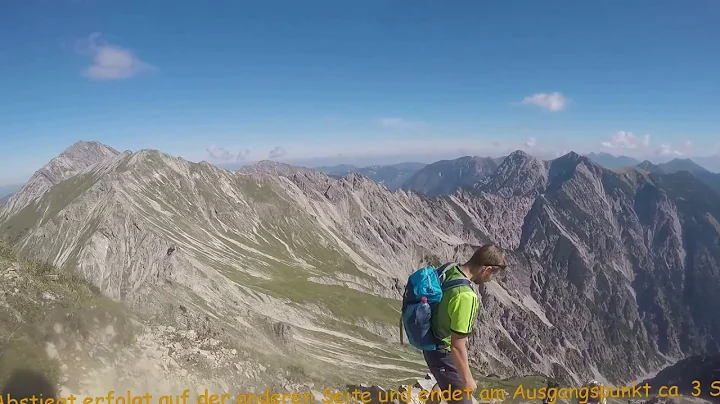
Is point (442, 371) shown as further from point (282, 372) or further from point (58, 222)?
point (58, 222)

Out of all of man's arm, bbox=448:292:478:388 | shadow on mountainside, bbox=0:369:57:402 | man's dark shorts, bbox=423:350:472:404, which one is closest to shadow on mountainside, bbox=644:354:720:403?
man's dark shorts, bbox=423:350:472:404

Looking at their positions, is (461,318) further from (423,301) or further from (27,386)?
(27,386)

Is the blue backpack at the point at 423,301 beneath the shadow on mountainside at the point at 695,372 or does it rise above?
above

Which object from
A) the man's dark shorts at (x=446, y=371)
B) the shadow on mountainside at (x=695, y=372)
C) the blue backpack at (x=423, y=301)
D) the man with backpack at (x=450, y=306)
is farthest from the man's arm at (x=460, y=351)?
the shadow on mountainside at (x=695, y=372)
